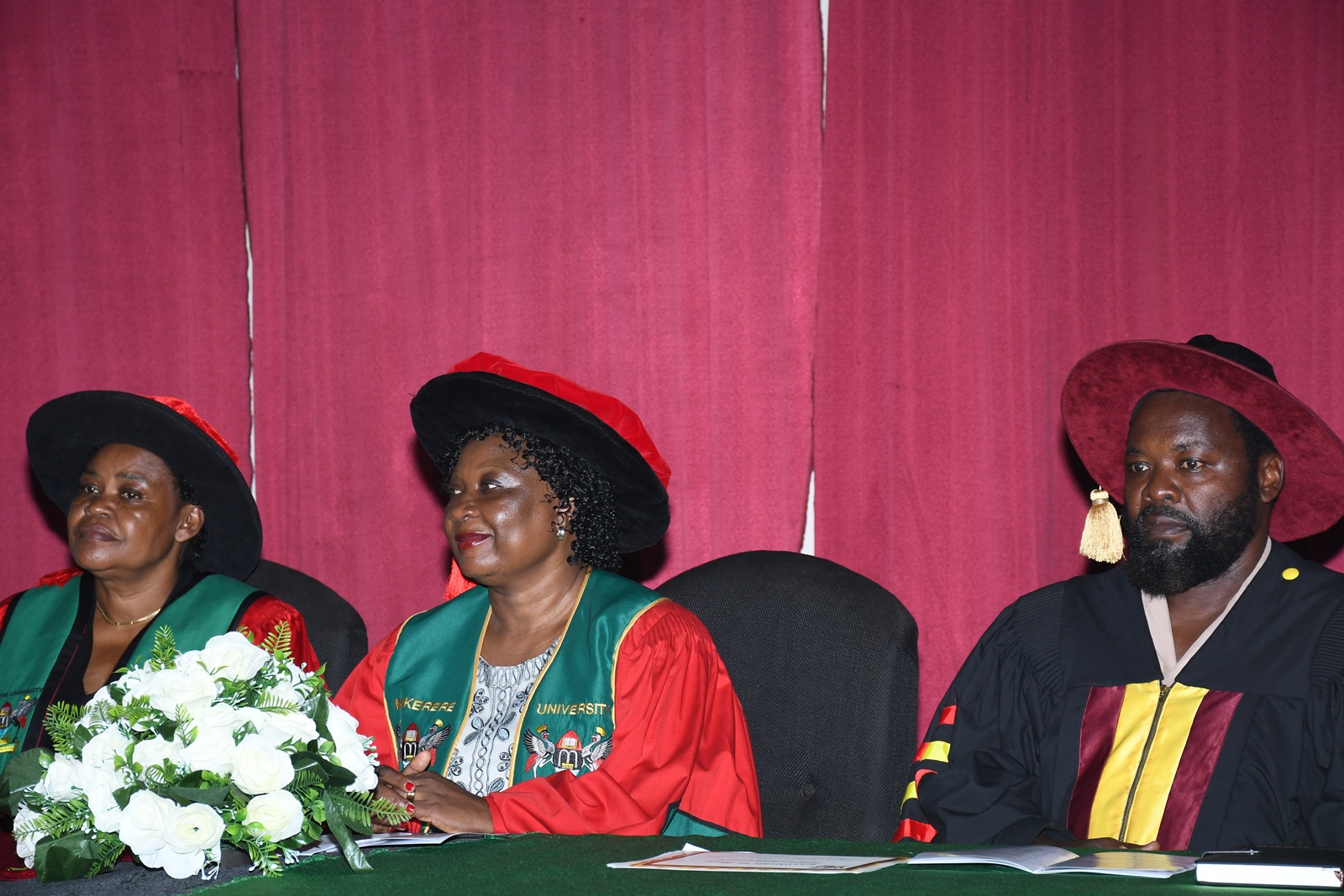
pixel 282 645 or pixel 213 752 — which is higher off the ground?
pixel 282 645

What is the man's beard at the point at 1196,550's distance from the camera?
2768 millimetres

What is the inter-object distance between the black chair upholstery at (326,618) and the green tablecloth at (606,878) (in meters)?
1.75

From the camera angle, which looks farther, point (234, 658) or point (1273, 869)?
point (234, 658)

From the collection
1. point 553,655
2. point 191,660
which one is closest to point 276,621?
point 553,655

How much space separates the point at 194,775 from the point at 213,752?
0.04 metres

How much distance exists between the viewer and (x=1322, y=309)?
353 centimetres

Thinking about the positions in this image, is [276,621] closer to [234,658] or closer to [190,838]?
[234,658]

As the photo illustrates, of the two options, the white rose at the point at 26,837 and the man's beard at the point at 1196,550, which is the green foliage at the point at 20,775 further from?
the man's beard at the point at 1196,550

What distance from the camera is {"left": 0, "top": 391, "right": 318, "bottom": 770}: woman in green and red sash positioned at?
337 centimetres

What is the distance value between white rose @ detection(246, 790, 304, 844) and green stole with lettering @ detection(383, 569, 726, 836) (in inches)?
42.0

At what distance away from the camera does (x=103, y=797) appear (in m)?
1.73

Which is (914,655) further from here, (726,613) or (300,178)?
(300,178)

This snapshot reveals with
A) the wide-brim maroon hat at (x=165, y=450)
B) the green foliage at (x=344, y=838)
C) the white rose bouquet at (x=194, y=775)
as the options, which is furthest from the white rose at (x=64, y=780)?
the wide-brim maroon hat at (x=165, y=450)

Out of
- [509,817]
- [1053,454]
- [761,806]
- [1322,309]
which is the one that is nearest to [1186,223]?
[1322,309]
